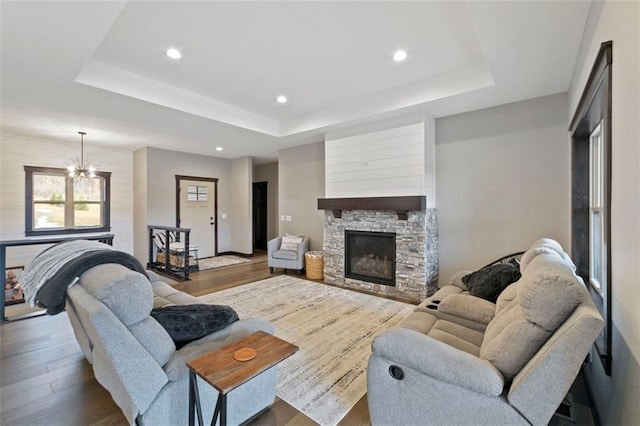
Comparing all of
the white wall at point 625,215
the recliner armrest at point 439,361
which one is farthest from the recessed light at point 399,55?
the recliner armrest at point 439,361

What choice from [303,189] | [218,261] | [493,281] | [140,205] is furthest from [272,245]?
[493,281]

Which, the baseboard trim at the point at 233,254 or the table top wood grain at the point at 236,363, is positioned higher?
the table top wood grain at the point at 236,363

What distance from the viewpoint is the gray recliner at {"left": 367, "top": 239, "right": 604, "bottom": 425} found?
3.82 ft

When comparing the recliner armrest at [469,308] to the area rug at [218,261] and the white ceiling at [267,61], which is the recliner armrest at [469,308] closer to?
the white ceiling at [267,61]

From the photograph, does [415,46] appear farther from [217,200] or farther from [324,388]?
[217,200]

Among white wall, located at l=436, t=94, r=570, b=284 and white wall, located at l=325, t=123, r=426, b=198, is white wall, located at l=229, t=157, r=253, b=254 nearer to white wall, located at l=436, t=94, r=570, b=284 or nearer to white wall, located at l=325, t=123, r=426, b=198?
white wall, located at l=325, t=123, r=426, b=198

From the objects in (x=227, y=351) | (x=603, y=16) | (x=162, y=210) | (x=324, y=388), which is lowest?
(x=324, y=388)

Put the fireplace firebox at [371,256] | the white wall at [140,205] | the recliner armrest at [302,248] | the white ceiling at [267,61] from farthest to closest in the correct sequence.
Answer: the white wall at [140,205], the recliner armrest at [302,248], the fireplace firebox at [371,256], the white ceiling at [267,61]

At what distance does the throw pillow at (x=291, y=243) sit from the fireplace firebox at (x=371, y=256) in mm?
1183

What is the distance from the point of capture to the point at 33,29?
2201 millimetres

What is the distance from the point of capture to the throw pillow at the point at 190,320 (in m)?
1.71

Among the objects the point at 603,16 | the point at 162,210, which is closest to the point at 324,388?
the point at 603,16

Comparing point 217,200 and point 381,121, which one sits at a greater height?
point 381,121

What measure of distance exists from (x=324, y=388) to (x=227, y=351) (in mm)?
1059
